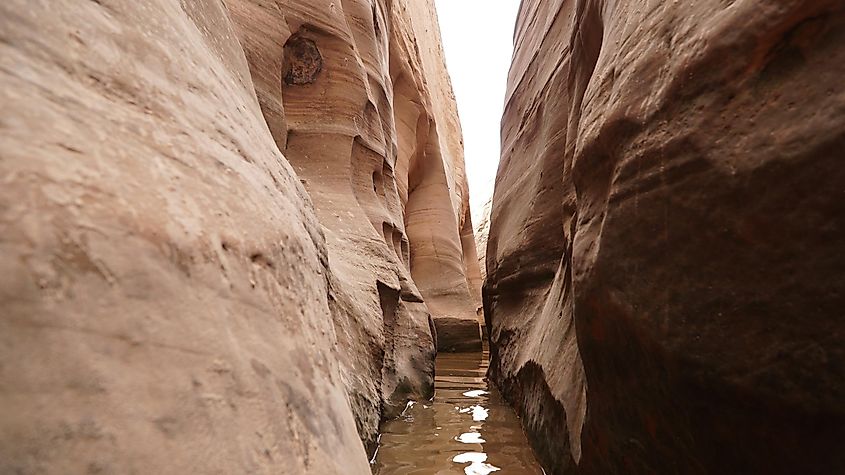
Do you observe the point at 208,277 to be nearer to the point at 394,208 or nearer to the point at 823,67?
the point at 823,67

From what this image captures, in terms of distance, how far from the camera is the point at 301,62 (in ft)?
17.0

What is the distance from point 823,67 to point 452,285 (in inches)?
358

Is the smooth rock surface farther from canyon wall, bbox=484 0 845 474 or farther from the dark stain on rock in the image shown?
the dark stain on rock

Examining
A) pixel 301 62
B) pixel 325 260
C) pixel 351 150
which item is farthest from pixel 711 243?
pixel 301 62

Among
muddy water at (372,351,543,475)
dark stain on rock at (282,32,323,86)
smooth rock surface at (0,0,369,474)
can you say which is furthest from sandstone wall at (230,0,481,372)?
smooth rock surface at (0,0,369,474)

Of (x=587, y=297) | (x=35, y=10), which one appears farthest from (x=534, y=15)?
(x=35, y=10)

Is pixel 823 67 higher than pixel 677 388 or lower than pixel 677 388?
higher

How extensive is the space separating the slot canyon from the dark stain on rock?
8.44 feet

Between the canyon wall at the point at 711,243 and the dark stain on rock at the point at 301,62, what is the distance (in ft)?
10.8

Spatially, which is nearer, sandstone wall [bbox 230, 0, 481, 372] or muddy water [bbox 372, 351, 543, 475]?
muddy water [bbox 372, 351, 543, 475]

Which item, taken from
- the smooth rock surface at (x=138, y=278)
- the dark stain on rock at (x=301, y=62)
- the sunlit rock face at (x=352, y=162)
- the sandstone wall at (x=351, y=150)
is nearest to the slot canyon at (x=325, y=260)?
the smooth rock surface at (x=138, y=278)

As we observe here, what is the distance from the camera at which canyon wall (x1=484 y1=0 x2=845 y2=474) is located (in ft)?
4.34

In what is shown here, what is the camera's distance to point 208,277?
1186 mm

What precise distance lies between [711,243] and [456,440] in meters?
2.16
